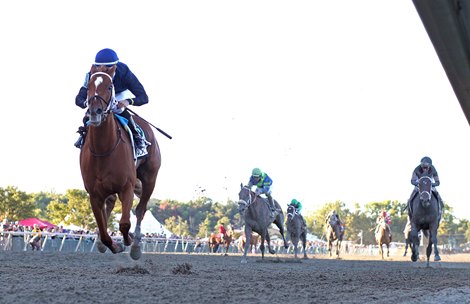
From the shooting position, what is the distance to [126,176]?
1002 cm

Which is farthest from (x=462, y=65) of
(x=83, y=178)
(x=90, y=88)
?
(x=83, y=178)

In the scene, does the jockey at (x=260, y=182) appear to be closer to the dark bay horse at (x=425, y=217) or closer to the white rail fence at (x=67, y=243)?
the dark bay horse at (x=425, y=217)

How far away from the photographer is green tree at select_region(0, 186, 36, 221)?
6694cm

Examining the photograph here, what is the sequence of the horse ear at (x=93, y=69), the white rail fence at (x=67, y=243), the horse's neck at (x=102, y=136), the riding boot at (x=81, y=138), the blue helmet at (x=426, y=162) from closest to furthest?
the horse's neck at (x=102, y=136), the horse ear at (x=93, y=69), the riding boot at (x=81, y=138), the blue helmet at (x=426, y=162), the white rail fence at (x=67, y=243)

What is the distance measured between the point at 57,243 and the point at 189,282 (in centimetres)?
2744

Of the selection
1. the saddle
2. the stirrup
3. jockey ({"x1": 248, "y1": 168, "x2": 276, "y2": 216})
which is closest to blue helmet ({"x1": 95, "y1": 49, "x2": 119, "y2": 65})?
the saddle

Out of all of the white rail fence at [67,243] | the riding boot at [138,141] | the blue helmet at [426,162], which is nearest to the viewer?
the riding boot at [138,141]

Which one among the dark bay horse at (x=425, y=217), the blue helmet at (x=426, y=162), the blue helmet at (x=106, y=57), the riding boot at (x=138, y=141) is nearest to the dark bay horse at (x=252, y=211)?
the dark bay horse at (x=425, y=217)

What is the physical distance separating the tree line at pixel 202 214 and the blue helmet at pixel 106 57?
5524 cm

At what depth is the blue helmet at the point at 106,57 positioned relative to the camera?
10055 mm

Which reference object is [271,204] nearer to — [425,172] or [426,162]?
[425,172]

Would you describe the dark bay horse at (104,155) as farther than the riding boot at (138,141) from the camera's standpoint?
No

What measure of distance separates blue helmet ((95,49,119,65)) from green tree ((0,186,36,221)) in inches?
2357

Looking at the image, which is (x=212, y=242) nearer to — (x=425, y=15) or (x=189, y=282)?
(x=189, y=282)
